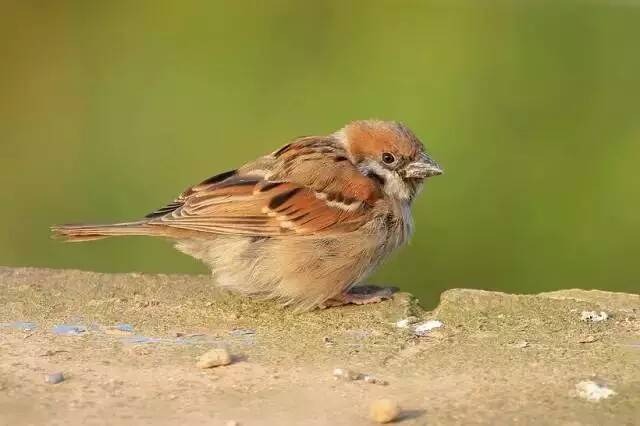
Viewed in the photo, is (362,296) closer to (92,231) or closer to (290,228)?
(290,228)

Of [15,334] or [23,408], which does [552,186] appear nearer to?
[15,334]

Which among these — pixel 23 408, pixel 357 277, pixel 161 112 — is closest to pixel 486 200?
pixel 161 112

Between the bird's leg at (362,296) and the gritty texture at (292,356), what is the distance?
61 millimetres

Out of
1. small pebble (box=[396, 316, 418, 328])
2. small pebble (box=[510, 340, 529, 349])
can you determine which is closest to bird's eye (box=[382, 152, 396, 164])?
small pebble (box=[396, 316, 418, 328])

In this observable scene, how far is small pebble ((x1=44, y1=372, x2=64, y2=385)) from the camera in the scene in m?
3.56

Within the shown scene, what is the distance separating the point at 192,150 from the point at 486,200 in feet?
7.43

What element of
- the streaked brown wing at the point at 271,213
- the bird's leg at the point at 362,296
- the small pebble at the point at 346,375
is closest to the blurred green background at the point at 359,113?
the bird's leg at the point at 362,296

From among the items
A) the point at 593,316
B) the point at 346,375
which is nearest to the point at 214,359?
the point at 346,375

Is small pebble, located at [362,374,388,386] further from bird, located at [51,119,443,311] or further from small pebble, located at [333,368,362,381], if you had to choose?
bird, located at [51,119,443,311]

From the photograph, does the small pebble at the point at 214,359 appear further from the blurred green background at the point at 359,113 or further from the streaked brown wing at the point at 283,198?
the blurred green background at the point at 359,113

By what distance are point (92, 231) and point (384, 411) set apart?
1.95 meters

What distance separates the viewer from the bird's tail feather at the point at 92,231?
4.79 meters

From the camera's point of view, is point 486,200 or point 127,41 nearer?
point 486,200

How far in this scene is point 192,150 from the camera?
903 centimetres
